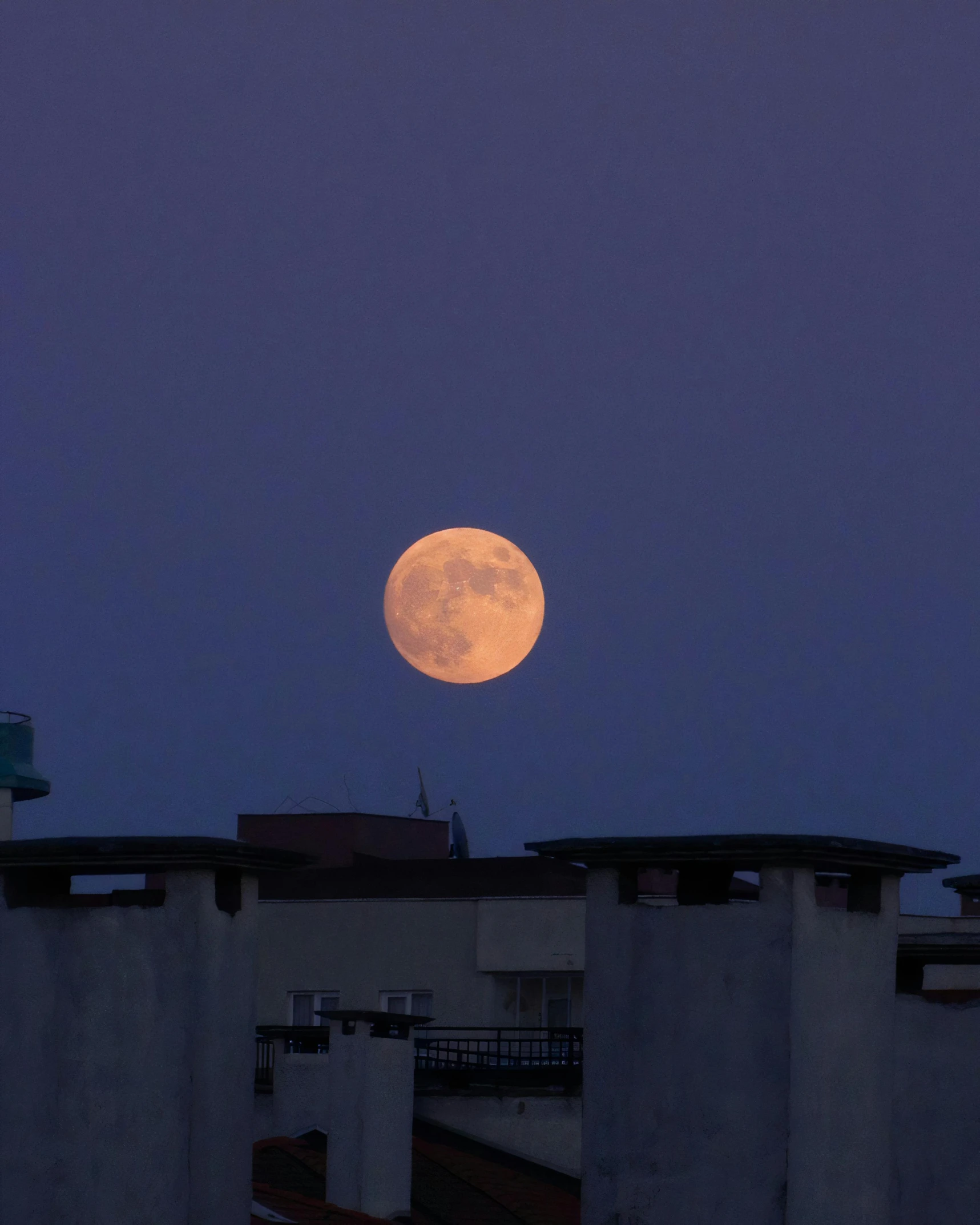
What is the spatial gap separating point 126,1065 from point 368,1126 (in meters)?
17.2

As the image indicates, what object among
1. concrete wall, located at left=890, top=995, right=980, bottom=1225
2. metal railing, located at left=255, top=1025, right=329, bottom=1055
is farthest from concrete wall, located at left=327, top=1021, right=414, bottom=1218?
concrete wall, located at left=890, top=995, right=980, bottom=1225

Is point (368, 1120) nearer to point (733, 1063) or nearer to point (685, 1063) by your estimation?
point (685, 1063)

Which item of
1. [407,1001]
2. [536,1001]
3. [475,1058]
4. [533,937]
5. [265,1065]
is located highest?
[533,937]

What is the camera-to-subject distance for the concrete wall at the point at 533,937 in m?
42.3

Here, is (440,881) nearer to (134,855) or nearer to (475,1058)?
(475,1058)

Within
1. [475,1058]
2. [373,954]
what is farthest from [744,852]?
[373,954]

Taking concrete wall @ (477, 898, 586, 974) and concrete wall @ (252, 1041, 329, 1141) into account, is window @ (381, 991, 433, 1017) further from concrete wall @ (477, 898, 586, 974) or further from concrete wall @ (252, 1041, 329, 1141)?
concrete wall @ (252, 1041, 329, 1141)

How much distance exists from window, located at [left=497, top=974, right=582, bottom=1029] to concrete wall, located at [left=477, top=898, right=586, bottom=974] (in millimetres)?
624

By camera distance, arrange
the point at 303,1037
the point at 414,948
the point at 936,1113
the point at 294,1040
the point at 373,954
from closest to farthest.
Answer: the point at 936,1113, the point at 303,1037, the point at 294,1040, the point at 414,948, the point at 373,954

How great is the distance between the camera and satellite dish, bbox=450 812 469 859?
176 feet

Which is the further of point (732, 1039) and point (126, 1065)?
point (126, 1065)

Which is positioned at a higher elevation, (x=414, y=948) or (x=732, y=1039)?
(x=732, y=1039)

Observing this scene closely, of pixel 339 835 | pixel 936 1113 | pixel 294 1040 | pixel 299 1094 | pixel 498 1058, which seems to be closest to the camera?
pixel 936 1113

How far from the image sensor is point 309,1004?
45.4 meters
